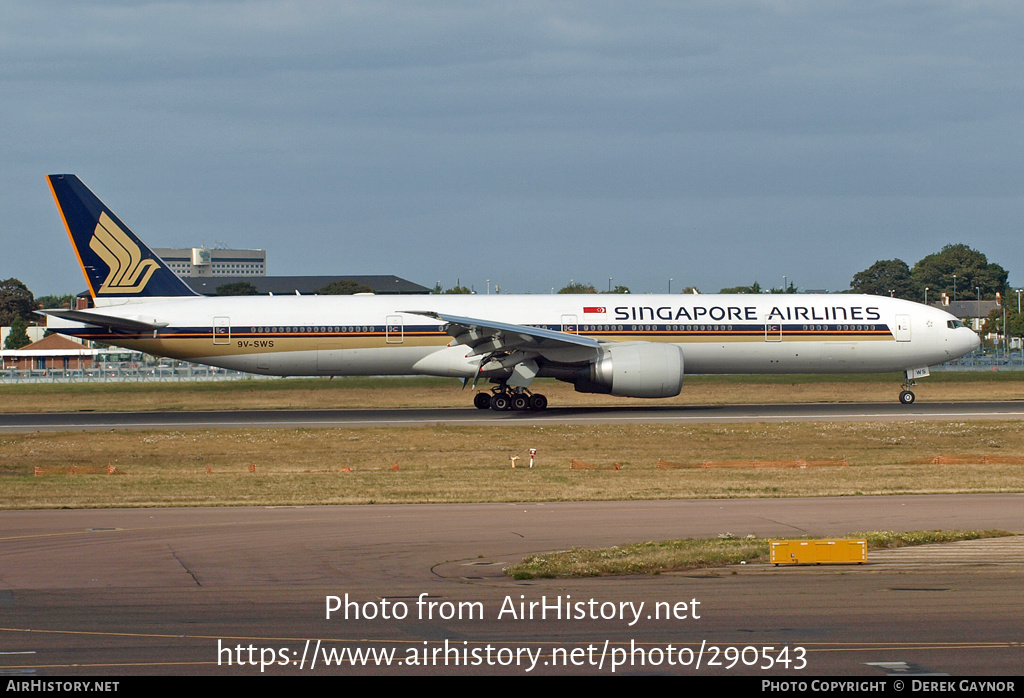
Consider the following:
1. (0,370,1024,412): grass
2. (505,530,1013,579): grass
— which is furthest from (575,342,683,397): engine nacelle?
(505,530,1013,579): grass

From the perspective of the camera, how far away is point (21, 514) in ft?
55.2

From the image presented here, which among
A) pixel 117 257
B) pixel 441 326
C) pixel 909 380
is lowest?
pixel 909 380

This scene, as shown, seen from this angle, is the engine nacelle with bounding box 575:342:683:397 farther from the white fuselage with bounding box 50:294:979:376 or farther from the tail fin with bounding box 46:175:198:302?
the tail fin with bounding box 46:175:198:302

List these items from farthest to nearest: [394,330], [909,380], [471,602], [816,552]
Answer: [909,380] < [394,330] < [816,552] < [471,602]

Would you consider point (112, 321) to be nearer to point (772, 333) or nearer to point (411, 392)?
point (411, 392)

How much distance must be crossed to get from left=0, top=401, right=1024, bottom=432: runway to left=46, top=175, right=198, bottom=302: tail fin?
451cm

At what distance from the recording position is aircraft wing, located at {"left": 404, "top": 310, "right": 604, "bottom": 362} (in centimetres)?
3175

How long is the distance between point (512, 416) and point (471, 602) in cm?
2250

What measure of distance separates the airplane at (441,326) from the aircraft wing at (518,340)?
60 cm

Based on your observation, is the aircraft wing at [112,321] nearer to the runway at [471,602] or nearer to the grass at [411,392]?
the grass at [411,392]

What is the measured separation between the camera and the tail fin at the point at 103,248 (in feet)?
118

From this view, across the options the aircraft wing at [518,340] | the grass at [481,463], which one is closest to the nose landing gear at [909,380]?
the grass at [481,463]

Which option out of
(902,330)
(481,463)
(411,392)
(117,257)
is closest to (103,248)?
(117,257)

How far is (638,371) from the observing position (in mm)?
31609
